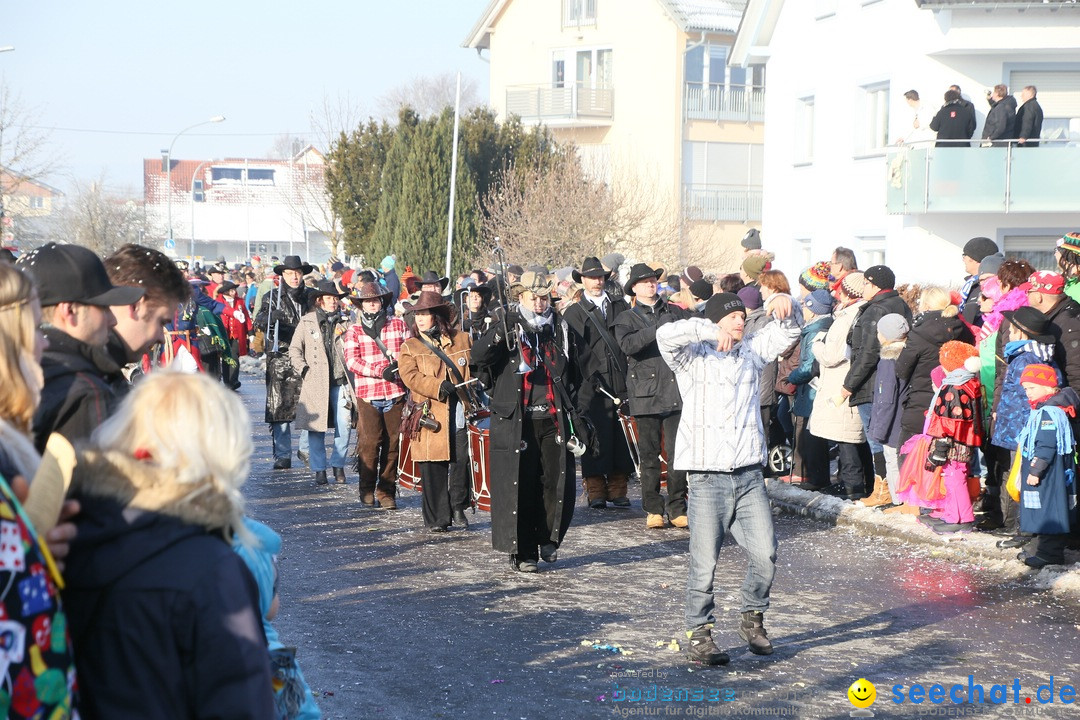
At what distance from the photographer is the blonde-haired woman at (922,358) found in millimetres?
10672

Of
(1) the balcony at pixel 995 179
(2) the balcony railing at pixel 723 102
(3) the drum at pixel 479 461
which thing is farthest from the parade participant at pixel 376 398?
(2) the balcony railing at pixel 723 102

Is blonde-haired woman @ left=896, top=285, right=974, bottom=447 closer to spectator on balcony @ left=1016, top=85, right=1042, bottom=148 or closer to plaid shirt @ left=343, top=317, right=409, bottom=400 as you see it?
plaid shirt @ left=343, top=317, right=409, bottom=400

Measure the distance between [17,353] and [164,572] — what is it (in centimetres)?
60

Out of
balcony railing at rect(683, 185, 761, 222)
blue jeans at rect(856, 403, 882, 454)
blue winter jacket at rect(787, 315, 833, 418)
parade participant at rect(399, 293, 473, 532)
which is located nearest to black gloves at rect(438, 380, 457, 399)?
parade participant at rect(399, 293, 473, 532)

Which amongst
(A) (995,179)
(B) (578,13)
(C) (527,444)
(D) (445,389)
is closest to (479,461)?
(D) (445,389)

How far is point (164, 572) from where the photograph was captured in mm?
2738

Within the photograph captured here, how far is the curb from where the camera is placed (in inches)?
337

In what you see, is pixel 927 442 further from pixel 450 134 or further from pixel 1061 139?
pixel 450 134

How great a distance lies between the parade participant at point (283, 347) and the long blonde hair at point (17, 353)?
10747 millimetres

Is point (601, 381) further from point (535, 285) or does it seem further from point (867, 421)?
point (867, 421)

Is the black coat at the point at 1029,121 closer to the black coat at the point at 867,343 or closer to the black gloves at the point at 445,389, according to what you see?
the black coat at the point at 867,343

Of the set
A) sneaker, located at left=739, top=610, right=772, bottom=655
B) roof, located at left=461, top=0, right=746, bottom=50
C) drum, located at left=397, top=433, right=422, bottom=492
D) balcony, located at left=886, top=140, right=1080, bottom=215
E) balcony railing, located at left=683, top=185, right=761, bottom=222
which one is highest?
roof, located at left=461, top=0, right=746, bottom=50

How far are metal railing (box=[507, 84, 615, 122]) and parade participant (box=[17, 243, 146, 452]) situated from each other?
4197cm

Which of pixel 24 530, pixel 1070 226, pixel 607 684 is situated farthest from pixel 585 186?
pixel 24 530
